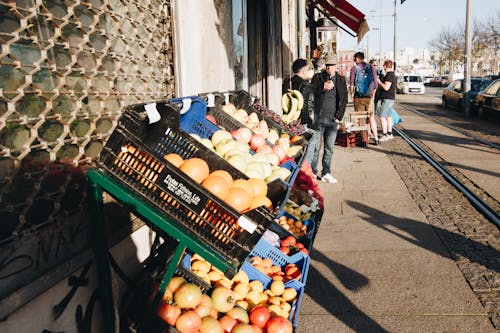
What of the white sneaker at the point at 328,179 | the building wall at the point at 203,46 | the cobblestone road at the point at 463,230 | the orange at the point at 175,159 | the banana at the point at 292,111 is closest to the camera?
the orange at the point at 175,159

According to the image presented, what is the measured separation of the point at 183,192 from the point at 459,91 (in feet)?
78.9

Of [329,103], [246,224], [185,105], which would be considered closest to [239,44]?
[329,103]

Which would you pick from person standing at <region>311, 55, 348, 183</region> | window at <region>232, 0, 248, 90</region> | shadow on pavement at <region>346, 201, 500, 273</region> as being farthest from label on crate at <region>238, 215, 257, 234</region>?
window at <region>232, 0, 248, 90</region>

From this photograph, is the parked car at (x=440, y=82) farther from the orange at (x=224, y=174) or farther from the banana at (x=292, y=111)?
the orange at (x=224, y=174)

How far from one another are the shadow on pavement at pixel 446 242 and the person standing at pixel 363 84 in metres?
6.07

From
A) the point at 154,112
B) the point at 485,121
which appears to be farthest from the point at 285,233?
the point at 485,121

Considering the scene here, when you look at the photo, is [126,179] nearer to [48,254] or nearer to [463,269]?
[48,254]

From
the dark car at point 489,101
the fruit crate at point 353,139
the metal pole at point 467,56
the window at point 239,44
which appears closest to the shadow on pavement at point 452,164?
the fruit crate at point 353,139

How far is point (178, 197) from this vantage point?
2.37 metres

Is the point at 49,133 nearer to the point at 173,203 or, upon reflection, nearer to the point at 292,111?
the point at 173,203

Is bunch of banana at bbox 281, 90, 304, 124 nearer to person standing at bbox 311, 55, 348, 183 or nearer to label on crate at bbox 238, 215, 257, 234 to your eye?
person standing at bbox 311, 55, 348, 183

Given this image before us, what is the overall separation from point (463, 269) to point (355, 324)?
1595 millimetres

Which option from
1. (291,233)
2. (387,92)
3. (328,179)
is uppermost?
(387,92)

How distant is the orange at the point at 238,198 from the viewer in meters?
2.66
